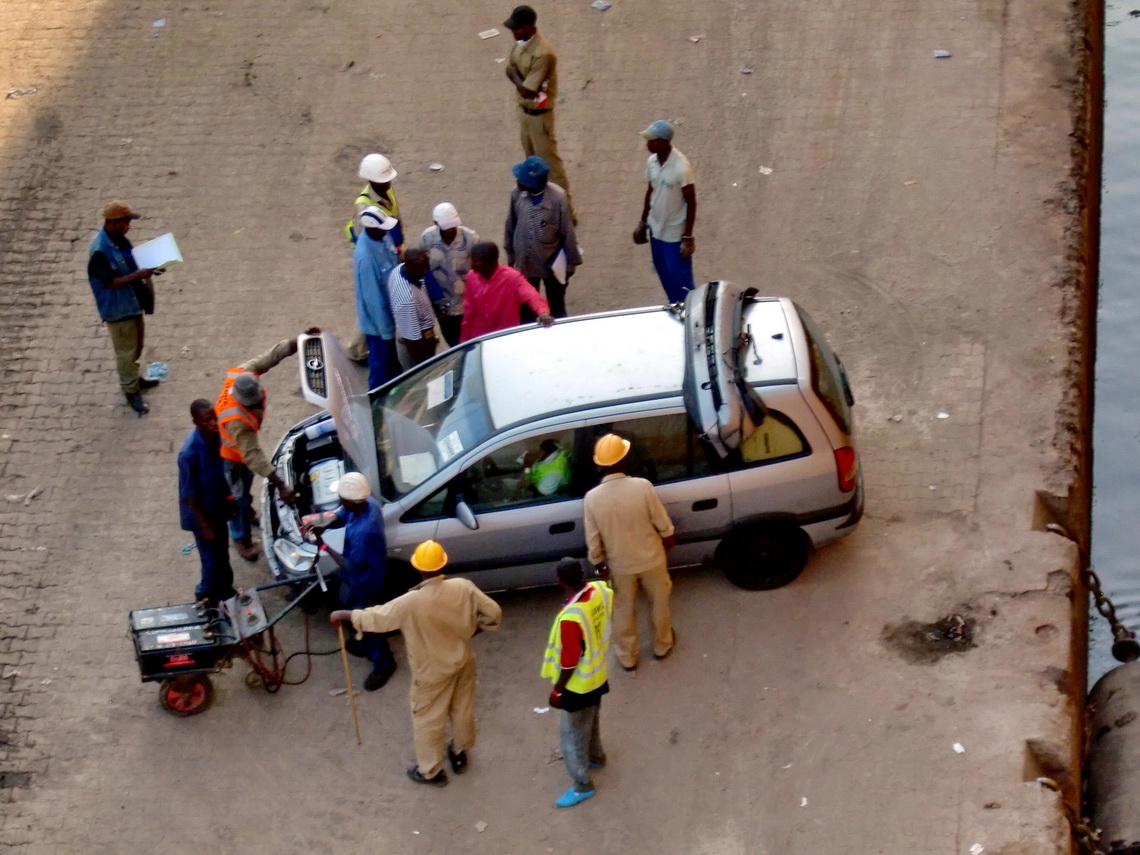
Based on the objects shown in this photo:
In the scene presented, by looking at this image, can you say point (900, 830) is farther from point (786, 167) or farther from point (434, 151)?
point (434, 151)

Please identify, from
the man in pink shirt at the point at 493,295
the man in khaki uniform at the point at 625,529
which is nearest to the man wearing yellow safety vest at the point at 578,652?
the man in khaki uniform at the point at 625,529

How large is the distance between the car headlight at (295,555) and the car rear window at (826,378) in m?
3.40

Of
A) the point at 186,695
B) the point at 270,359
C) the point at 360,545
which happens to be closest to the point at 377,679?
the point at 360,545

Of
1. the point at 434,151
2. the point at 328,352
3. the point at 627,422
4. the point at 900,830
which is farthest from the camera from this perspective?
the point at 434,151

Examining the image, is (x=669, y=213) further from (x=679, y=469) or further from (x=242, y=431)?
(x=242, y=431)

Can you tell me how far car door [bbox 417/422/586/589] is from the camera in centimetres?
850

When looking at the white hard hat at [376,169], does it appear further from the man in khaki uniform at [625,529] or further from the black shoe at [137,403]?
the man in khaki uniform at [625,529]

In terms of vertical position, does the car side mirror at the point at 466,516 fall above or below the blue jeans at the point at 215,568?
above

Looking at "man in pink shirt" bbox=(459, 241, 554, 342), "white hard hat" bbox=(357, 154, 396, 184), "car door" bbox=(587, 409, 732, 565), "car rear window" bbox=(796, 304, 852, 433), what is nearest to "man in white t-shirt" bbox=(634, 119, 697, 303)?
"man in pink shirt" bbox=(459, 241, 554, 342)

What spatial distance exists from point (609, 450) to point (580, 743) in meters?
1.70

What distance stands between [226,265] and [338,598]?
443cm

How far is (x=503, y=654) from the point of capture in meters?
8.98

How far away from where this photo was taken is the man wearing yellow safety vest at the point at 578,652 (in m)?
7.24

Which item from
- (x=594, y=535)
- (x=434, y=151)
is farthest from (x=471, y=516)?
(x=434, y=151)
